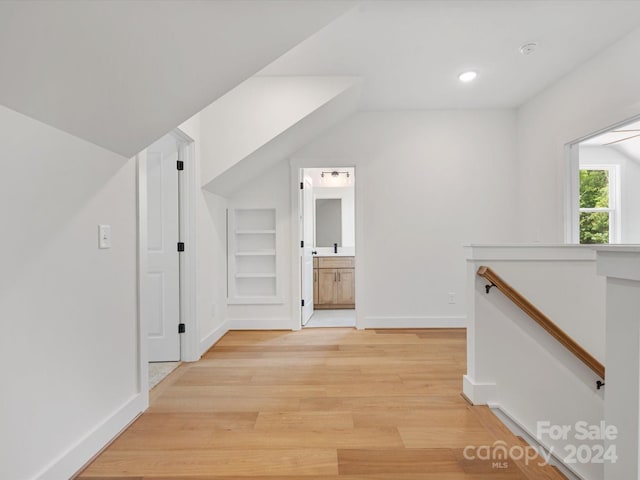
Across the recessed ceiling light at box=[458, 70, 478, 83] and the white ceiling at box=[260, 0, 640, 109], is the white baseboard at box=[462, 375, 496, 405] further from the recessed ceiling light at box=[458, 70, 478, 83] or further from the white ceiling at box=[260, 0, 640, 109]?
the recessed ceiling light at box=[458, 70, 478, 83]

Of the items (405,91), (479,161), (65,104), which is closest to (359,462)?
(65,104)

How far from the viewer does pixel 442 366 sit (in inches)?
119

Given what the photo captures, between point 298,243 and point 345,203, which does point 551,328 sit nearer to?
point 298,243

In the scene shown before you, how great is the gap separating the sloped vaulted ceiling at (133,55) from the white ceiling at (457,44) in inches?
40.1

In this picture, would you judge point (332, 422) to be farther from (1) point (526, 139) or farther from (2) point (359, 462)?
(1) point (526, 139)

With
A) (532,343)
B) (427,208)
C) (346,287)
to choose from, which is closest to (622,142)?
(427,208)

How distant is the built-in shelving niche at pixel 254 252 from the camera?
14.3 feet

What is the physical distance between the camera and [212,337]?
146 inches

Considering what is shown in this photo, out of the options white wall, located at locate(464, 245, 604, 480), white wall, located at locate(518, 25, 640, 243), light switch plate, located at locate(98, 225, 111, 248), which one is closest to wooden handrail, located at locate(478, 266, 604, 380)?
white wall, located at locate(464, 245, 604, 480)

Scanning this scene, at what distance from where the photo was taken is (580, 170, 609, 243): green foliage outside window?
16.7ft

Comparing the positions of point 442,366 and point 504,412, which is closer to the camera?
point 504,412

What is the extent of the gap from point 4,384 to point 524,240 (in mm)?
4549

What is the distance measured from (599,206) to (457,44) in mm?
3763

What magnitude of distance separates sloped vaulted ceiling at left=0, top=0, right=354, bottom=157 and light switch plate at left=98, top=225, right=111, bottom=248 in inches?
17.0
